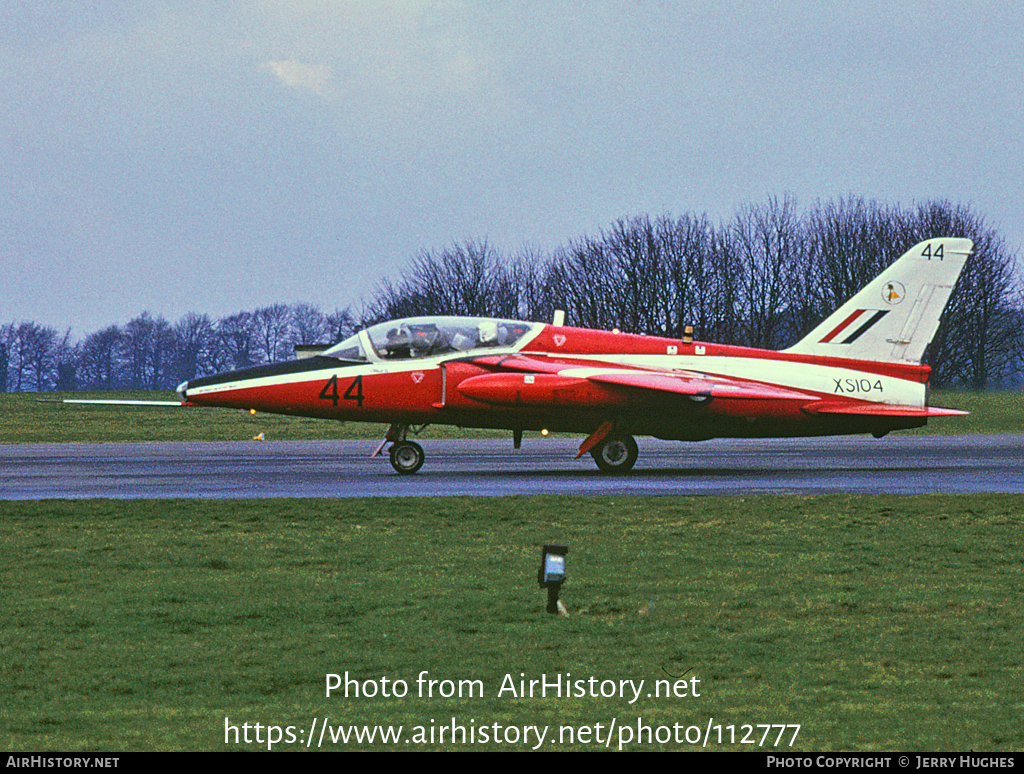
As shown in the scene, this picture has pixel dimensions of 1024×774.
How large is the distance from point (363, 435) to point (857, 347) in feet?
77.8

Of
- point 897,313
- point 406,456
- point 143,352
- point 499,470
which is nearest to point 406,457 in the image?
point 406,456

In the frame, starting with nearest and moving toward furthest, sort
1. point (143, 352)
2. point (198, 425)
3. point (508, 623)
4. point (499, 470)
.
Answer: point (508, 623), point (499, 470), point (198, 425), point (143, 352)

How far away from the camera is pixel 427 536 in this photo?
12.8 m

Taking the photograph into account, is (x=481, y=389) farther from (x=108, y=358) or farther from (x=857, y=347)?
(x=108, y=358)

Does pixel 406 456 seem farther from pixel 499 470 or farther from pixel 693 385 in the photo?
pixel 693 385

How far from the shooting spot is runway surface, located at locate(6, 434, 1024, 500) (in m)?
18.7

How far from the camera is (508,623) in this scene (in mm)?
8289

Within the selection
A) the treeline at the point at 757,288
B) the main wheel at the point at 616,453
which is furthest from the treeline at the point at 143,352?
the main wheel at the point at 616,453

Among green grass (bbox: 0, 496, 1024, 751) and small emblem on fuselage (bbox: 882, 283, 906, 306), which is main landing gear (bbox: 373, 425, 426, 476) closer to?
green grass (bbox: 0, 496, 1024, 751)

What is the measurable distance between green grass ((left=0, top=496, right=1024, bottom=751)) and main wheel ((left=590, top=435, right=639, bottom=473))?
27.2 feet

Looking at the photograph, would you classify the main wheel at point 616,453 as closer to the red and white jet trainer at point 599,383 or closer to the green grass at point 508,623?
the red and white jet trainer at point 599,383

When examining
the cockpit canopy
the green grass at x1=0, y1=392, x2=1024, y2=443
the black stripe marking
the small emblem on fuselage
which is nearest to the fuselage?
the cockpit canopy

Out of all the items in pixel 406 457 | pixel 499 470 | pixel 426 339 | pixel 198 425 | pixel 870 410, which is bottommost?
pixel 499 470

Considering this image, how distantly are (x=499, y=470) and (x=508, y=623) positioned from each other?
15.5m
